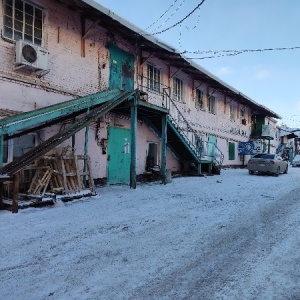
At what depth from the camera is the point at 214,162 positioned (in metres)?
17.3

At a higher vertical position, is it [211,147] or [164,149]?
[211,147]

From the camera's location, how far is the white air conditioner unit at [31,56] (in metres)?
8.02

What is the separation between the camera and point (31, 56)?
8.30 meters

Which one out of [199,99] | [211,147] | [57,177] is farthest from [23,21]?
[211,147]

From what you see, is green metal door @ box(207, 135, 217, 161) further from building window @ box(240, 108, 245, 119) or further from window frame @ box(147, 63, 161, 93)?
building window @ box(240, 108, 245, 119)

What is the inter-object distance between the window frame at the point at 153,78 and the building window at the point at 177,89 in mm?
1557

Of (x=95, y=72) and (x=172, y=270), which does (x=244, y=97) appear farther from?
(x=172, y=270)

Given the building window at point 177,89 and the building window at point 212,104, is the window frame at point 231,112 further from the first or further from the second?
the building window at point 177,89

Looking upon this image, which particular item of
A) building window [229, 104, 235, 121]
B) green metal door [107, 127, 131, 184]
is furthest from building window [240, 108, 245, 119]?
green metal door [107, 127, 131, 184]

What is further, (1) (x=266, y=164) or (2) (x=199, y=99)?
(2) (x=199, y=99)

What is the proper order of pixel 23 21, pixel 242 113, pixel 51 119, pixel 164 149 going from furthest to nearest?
pixel 242 113 → pixel 164 149 → pixel 23 21 → pixel 51 119

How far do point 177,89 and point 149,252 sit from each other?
1326 cm

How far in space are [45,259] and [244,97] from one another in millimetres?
21504

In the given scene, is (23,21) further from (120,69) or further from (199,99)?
(199,99)
